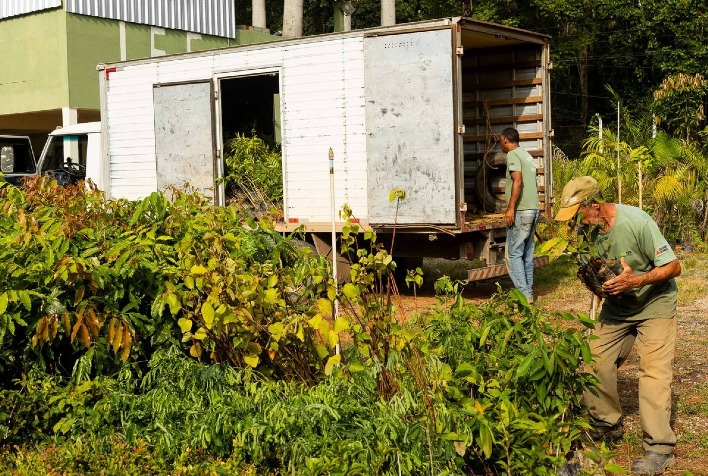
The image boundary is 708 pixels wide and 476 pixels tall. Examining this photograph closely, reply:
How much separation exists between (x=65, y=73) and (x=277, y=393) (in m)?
17.9

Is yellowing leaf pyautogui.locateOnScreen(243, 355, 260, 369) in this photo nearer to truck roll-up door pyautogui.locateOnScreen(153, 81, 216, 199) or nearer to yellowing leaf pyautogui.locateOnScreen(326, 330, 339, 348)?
yellowing leaf pyautogui.locateOnScreen(326, 330, 339, 348)

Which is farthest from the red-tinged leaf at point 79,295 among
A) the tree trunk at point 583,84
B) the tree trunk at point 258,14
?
the tree trunk at point 583,84

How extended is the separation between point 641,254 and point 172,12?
19797mm

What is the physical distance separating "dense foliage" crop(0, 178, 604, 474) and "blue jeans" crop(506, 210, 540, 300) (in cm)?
479

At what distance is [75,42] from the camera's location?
2134 cm

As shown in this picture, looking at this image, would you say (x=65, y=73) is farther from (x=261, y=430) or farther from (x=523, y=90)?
(x=261, y=430)

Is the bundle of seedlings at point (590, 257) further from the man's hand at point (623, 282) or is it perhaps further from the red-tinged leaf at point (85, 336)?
the red-tinged leaf at point (85, 336)

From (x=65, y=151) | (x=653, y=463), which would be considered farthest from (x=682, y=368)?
(x=65, y=151)

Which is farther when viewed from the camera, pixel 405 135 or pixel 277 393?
pixel 405 135

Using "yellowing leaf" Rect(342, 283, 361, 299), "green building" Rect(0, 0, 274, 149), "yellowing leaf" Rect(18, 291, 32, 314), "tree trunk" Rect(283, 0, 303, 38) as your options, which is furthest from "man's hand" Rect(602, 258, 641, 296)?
"green building" Rect(0, 0, 274, 149)

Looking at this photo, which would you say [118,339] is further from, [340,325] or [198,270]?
[340,325]

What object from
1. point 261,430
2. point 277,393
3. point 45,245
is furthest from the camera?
point 45,245

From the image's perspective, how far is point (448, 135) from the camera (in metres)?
10.5

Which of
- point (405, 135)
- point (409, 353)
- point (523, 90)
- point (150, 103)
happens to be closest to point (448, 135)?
point (405, 135)
